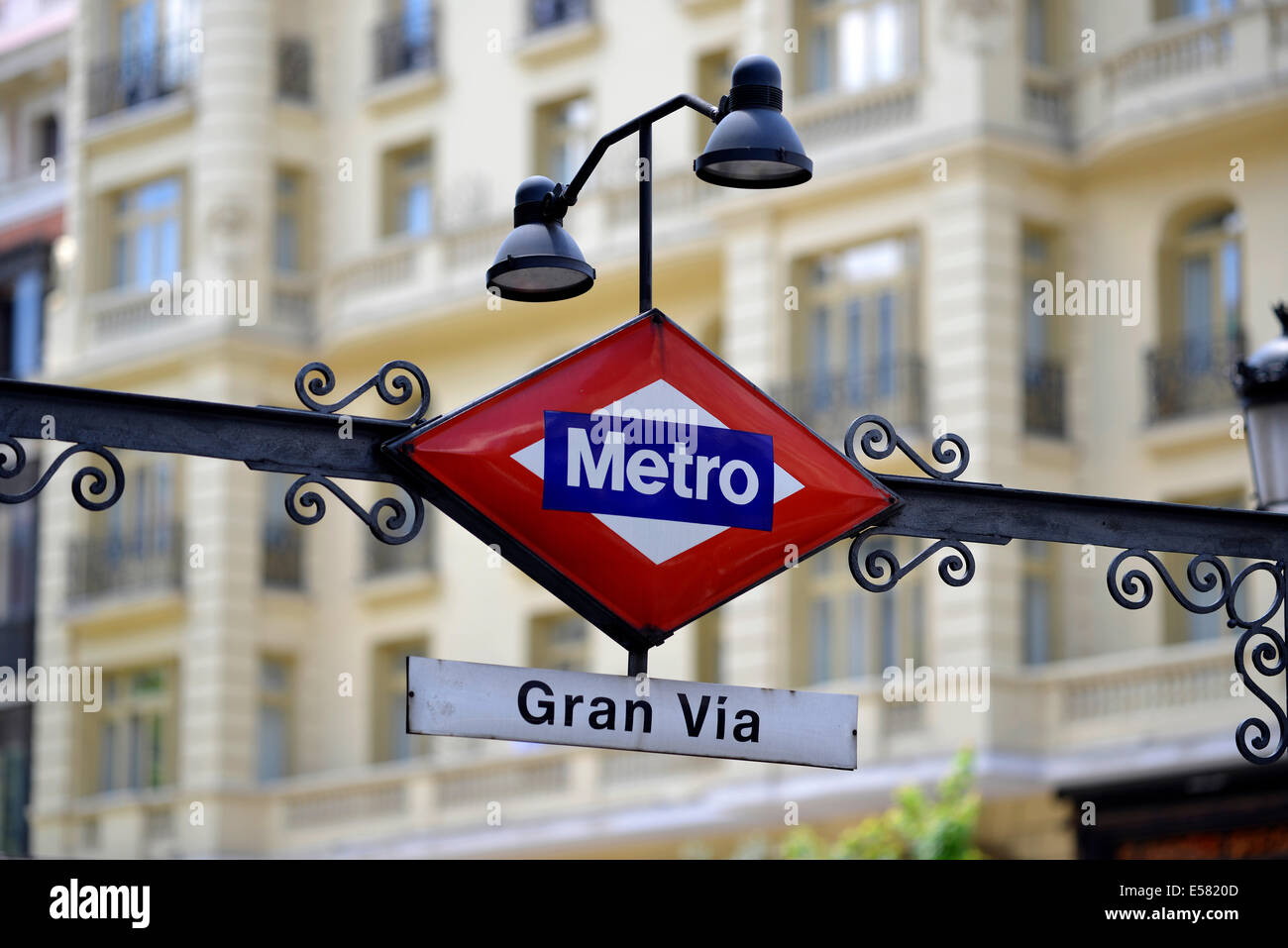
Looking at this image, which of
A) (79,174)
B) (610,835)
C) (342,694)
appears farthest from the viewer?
(79,174)

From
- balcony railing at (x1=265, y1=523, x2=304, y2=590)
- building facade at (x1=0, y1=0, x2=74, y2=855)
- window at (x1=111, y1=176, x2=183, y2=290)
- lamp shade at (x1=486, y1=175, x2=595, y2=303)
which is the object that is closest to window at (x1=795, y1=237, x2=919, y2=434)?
balcony railing at (x1=265, y1=523, x2=304, y2=590)

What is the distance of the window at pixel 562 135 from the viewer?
33.0 metres

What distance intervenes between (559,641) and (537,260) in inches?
962

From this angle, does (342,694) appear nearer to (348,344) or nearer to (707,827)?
(348,344)

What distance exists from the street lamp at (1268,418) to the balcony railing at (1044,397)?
1866 cm

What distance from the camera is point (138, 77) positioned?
121 feet

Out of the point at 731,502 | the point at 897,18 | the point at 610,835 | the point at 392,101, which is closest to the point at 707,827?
the point at 610,835

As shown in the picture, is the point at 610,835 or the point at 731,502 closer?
the point at 731,502

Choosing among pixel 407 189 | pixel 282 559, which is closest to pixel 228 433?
pixel 282 559

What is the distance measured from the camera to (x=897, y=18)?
28.7m

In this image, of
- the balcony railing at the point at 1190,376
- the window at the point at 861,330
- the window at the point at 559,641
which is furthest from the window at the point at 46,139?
the balcony railing at the point at 1190,376

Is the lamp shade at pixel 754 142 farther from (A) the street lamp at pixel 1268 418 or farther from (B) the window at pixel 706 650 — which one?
(B) the window at pixel 706 650

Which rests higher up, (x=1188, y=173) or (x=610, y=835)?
(x=1188, y=173)

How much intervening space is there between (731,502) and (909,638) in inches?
827
